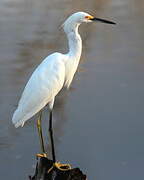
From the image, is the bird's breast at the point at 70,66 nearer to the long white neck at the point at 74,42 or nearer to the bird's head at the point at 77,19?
the long white neck at the point at 74,42

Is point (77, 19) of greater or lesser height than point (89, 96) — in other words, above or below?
above

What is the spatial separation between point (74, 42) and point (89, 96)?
5.70ft

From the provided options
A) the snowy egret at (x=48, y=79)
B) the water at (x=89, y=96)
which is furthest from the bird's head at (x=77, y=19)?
the water at (x=89, y=96)

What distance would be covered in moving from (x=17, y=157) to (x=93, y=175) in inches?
26.1

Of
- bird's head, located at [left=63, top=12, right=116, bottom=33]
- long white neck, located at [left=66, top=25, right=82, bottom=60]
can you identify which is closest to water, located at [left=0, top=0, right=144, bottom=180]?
long white neck, located at [left=66, top=25, right=82, bottom=60]

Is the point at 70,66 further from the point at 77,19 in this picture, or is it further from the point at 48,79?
the point at 77,19

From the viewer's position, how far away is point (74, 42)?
3484mm

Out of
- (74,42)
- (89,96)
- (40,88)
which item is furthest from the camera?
(89,96)

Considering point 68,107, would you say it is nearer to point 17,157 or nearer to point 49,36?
point 17,157

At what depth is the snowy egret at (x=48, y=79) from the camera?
3332 mm

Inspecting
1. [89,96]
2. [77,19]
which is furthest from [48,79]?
[89,96]

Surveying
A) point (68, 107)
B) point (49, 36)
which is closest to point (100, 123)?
point (68, 107)

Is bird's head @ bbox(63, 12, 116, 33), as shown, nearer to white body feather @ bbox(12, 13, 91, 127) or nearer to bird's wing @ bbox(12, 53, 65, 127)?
white body feather @ bbox(12, 13, 91, 127)

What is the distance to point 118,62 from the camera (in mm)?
6098
